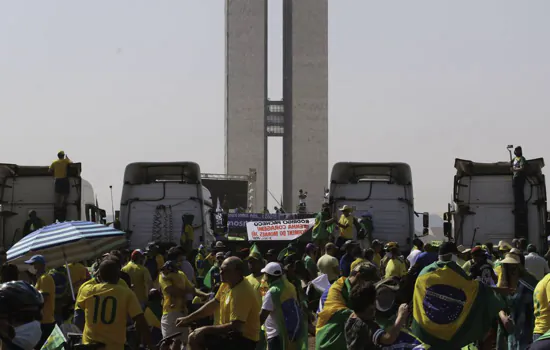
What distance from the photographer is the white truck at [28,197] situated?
21734 mm

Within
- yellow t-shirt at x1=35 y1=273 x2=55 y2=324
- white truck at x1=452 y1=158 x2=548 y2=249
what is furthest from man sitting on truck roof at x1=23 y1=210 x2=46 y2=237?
yellow t-shirt at x1=35 y1=273 x2=55 y2=324

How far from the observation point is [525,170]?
65.0ft

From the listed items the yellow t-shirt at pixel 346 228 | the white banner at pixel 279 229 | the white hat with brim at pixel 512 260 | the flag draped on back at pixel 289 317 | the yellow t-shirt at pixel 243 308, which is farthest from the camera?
the white banner at pixel 279 229

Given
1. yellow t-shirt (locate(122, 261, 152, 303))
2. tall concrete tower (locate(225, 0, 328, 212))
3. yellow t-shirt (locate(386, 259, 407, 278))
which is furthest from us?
tall concrete tower (locate(225, 0, 328, 212))

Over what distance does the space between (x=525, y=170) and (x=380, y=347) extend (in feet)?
47.1

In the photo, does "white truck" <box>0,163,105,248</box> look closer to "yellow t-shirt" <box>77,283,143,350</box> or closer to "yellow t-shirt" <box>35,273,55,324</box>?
"yellow t-shirt" <box>35,273,55,324</box>

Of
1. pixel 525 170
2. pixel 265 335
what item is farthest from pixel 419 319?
pixel 525 170

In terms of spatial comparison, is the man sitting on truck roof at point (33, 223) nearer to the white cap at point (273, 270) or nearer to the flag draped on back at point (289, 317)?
the flag draped on back at point (289, 317)

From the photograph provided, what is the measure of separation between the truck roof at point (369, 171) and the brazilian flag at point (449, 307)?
13.4 m

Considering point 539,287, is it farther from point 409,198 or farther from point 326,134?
point 326,134

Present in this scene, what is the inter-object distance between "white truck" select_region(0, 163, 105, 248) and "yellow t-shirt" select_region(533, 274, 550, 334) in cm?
1428

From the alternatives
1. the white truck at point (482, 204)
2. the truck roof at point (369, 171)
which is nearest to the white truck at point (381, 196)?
the truck roof at point (369, 171)

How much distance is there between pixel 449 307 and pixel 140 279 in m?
5.73

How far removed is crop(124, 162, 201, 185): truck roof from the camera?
21.7 meters
